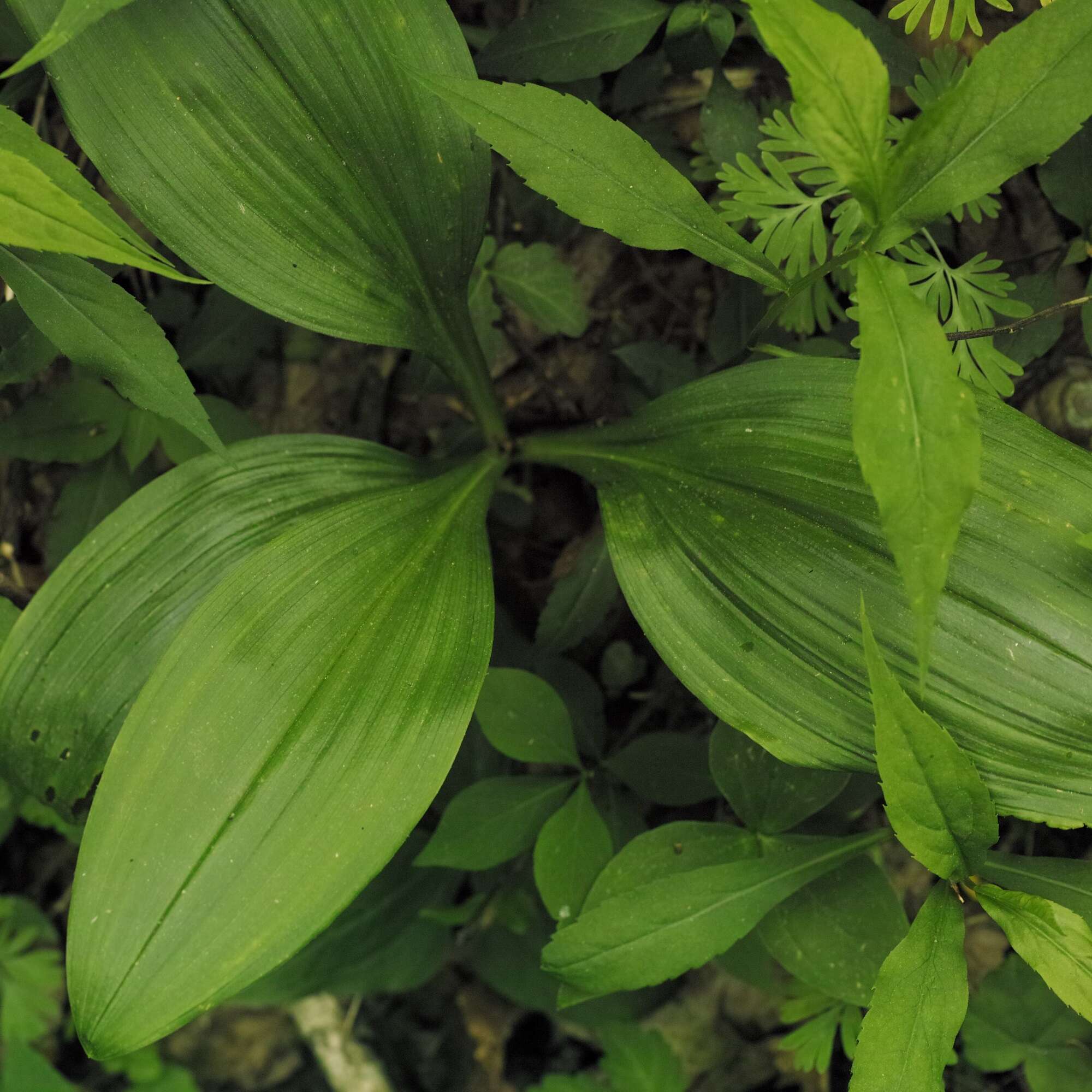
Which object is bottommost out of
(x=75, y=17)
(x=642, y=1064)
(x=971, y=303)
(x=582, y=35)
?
(x=642, y=1064)

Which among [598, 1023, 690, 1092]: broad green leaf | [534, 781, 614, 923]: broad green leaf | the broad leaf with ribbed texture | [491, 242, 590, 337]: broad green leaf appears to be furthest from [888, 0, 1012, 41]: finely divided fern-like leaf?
[598, 1023, 690, 1092]: broad green leaf

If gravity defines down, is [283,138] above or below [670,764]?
above

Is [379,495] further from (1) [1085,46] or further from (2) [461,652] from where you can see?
(1) [1085,46]

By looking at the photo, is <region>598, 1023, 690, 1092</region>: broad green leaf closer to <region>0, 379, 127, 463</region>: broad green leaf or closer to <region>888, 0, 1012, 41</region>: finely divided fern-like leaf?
<region>0, 379, 127, 463</region>: broad green leaf

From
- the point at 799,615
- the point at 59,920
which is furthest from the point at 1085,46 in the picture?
the point at 59,920

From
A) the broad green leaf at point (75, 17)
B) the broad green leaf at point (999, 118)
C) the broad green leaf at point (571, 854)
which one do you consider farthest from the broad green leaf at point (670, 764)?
the broad green leaf at point (75, 17)

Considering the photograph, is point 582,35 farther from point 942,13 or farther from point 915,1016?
point 915,1016

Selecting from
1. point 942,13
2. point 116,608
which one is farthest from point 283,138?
point 942,13
